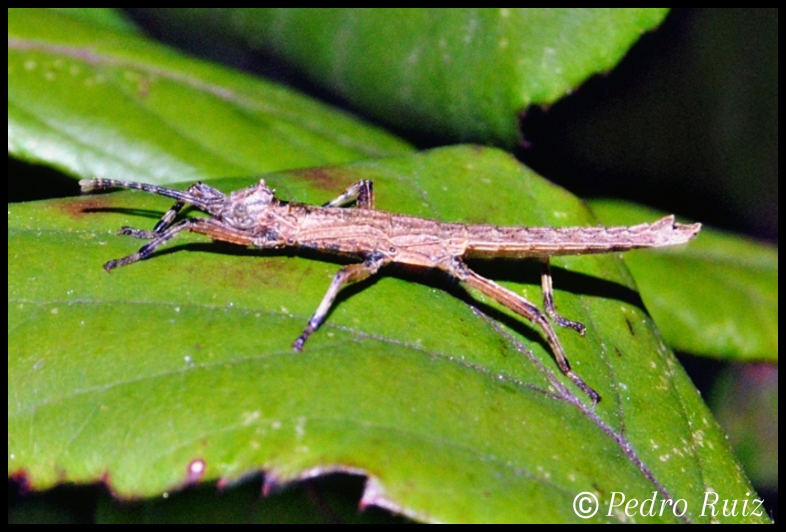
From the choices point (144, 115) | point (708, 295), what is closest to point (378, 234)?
point (144, 115)

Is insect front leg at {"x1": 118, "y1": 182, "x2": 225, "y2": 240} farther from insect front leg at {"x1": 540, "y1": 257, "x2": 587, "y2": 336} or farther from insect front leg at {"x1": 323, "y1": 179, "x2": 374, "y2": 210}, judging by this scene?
insect front leg at {"x1": 540, "y1": 257, "x2": 587, "y2": 336}

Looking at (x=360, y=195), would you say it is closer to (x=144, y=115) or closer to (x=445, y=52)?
(x=445, y=52)

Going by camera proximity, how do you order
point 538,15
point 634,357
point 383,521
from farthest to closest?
point 538,15 < point 634,357 < point 383,521

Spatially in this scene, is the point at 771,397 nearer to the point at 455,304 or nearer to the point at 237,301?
the point at 455,304

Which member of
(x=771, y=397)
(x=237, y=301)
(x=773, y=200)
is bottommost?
(x=771, y=397)

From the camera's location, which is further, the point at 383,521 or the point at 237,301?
the point at 237,301

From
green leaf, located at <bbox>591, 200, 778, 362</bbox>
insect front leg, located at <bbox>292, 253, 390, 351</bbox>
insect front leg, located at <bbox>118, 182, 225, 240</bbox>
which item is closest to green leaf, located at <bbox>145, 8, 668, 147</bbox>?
green leaf, located at <bbox>591, 200, 778, 362</bbox>

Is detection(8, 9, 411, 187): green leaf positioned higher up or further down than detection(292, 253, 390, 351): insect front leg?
further down
